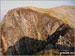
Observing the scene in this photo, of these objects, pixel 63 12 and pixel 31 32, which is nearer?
pixel 31 32

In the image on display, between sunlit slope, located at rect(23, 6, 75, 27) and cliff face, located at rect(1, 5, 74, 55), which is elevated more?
sunlit slope, located at rect(23, 6, 75, 27)

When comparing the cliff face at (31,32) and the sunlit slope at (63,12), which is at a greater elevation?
the sunlit slope at (63,12)

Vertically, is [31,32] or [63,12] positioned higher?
[63,12]

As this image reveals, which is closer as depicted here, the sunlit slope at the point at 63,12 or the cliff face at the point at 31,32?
the cliff face at the point at 31,32

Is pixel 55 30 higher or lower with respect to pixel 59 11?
lower

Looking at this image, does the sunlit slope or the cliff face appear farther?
the sunlit slope

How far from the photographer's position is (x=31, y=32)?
33.0 ft

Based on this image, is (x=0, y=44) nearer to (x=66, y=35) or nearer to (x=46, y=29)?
(x=46, y=29)

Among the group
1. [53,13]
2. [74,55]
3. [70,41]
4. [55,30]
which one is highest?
[53,13]

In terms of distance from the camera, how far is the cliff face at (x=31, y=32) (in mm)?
9742

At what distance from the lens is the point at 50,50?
9734 mm

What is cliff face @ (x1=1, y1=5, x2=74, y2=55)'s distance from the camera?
9.74 m

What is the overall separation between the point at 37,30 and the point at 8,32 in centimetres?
169

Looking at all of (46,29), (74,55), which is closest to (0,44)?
(46,29)
